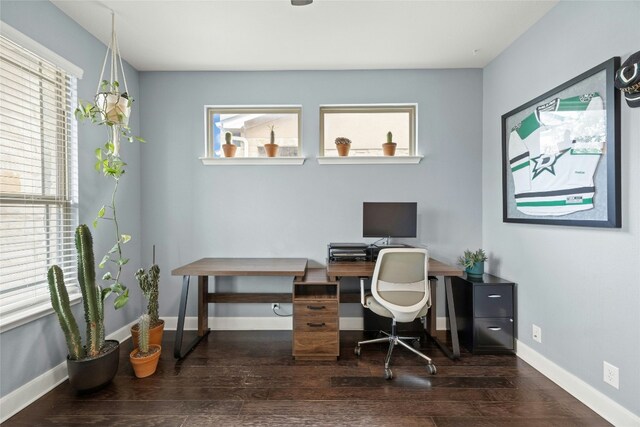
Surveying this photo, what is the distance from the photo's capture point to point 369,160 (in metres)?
2.92

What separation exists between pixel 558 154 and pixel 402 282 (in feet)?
4.70

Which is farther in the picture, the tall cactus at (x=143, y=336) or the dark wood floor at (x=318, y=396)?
the tall cactus at (x=143, y=336)

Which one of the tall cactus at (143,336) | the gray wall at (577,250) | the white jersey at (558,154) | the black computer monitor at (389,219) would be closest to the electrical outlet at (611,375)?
the gray wall at (577,250)

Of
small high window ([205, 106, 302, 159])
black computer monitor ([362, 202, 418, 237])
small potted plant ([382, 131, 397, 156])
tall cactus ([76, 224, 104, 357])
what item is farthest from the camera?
small high window ([205, 106, 302, 159])

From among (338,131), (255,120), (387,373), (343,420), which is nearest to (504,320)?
(387,373)

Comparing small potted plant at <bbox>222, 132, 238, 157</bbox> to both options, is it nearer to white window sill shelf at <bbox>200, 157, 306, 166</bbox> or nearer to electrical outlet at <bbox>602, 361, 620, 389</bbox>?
white window sill shelf at <bbox>200, 157, 306, 166</bbox>

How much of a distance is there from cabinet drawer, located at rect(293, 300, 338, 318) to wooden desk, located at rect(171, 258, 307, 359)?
24cm

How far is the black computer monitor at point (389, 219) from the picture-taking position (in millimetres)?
2756

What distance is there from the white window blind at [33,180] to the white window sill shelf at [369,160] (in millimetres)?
2133

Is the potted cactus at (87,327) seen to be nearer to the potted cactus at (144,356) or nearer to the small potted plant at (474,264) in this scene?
the potted cactus at (144,356)

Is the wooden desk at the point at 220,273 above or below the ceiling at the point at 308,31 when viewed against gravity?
below

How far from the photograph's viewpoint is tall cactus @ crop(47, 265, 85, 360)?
179cm

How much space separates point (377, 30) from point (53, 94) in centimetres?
252

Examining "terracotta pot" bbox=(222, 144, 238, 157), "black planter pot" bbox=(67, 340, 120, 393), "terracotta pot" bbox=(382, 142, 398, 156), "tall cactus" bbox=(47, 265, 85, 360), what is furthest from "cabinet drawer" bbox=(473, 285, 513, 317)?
"tall cactus" bbox=(47, 265, 85, 360)
